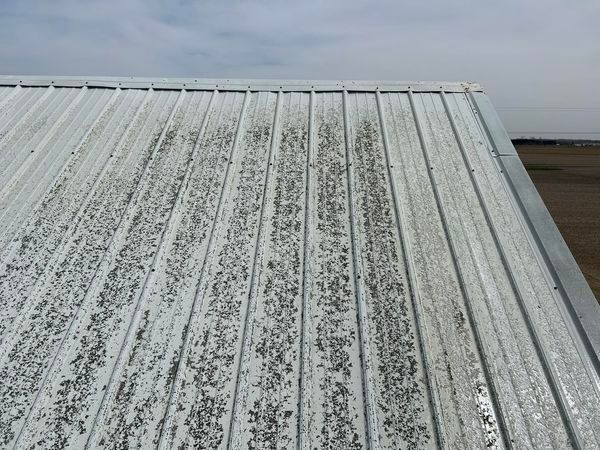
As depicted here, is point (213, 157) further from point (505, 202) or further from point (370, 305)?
point (505, 202)

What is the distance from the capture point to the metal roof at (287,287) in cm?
210

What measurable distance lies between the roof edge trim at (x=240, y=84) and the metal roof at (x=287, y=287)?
0.40 m

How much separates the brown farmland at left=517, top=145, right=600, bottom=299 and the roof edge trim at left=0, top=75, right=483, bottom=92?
24.6ft

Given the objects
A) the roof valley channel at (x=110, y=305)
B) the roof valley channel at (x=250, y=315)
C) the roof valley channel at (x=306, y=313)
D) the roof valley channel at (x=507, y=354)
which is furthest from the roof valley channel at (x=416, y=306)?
the roof valley channel at (x=110, y=305)

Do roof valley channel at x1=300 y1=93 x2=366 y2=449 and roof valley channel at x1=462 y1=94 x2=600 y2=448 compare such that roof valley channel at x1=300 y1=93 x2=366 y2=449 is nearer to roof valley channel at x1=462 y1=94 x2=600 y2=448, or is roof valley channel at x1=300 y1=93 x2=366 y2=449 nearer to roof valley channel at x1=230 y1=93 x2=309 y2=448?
roof valley channel at x1=230 y1=93 x2=309 y2=448

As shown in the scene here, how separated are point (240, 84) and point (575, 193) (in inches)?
938

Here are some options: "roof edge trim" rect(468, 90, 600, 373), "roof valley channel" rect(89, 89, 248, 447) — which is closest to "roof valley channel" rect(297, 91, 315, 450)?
"roof valley channel" rect(89, 89, 248, 447)

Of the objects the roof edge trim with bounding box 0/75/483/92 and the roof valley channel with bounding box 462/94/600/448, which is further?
the roof edge trim with bounding box 0/75/483/92

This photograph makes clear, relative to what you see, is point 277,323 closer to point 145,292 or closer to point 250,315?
point 250,315

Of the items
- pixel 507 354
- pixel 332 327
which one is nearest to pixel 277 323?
pixel 332 327

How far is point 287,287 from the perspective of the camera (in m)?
2.68

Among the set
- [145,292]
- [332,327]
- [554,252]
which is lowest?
[332,327]

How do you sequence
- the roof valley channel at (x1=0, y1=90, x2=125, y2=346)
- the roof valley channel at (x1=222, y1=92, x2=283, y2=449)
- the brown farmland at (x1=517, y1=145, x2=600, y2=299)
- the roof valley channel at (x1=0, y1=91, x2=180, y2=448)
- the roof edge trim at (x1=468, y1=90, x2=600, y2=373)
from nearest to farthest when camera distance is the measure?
the roof valley channel at (x1=222, y1=92, x2=283, y2=449)
the roof valley channel at (x1=0, y1=91, x2=180, y2=448)
the roof edge trim at (x1=468, y1=90, x2=600, y2=373)
the roof valley channel at (x1=0, y1=90, x2=125, y2=346)
the brown farmland at (x1=517, y1=145, x2=600, y2=299)

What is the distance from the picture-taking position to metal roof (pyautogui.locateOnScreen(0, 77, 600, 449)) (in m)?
2.10
